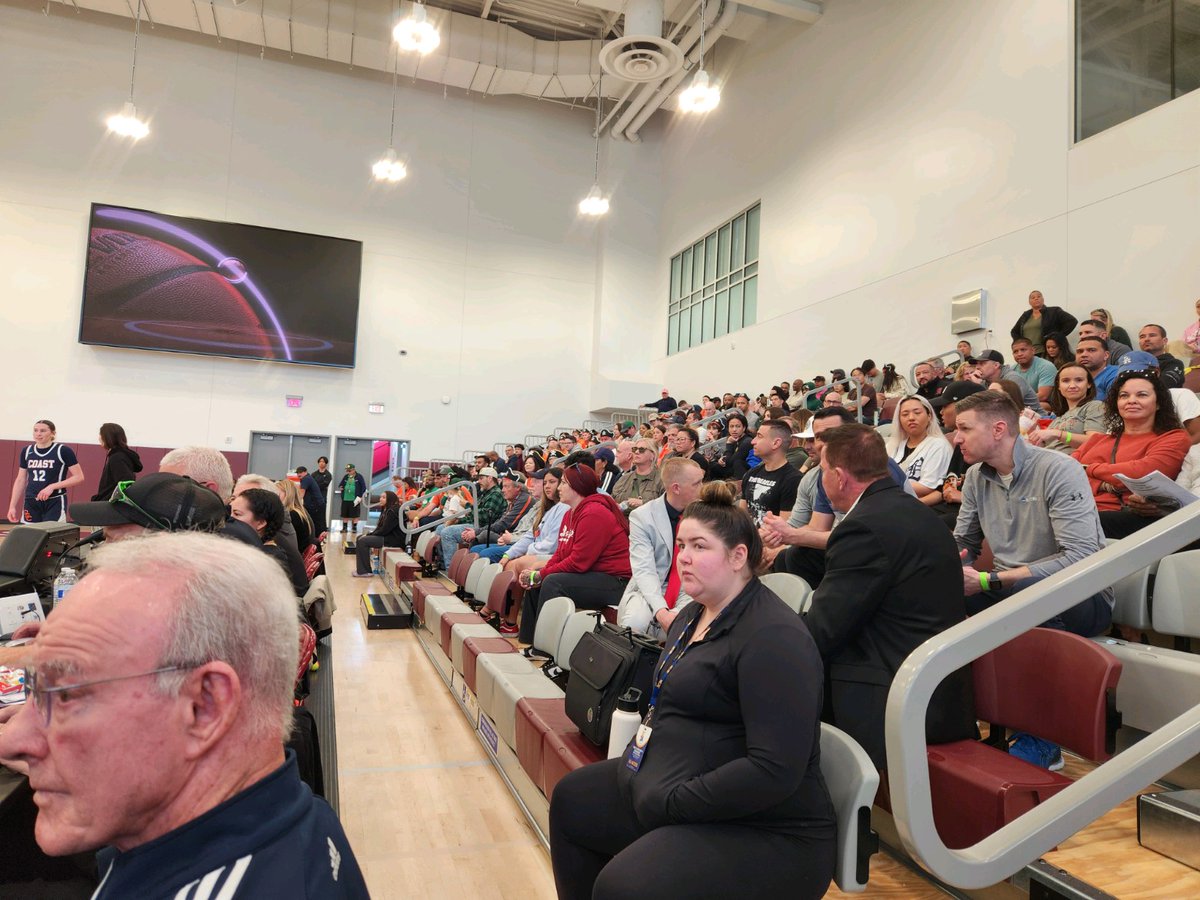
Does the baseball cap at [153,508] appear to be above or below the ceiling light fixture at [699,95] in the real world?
below

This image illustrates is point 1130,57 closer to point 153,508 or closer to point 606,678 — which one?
point 606,678

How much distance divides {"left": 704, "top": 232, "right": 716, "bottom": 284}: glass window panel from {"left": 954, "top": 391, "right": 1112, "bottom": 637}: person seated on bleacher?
11.5 m

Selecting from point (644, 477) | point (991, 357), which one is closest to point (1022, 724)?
point (644, 477)

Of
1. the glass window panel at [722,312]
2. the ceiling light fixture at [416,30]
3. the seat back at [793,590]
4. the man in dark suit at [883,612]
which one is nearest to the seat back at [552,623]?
the seat back at [793,590]

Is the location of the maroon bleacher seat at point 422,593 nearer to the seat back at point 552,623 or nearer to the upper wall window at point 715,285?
the seat back at point 552,623

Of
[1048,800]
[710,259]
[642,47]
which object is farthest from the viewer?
[710,259]

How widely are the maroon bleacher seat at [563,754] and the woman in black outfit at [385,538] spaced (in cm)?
682

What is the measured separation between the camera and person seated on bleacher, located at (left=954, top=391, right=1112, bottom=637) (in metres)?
2.27

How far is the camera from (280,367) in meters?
14.0

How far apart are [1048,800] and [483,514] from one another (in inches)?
257

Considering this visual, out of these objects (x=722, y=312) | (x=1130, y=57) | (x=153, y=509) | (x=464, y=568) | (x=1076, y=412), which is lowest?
(x=464, y=568)

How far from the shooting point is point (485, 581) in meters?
5.10

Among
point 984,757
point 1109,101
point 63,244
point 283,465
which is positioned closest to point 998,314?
point 1109,101

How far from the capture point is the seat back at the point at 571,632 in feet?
9.77
